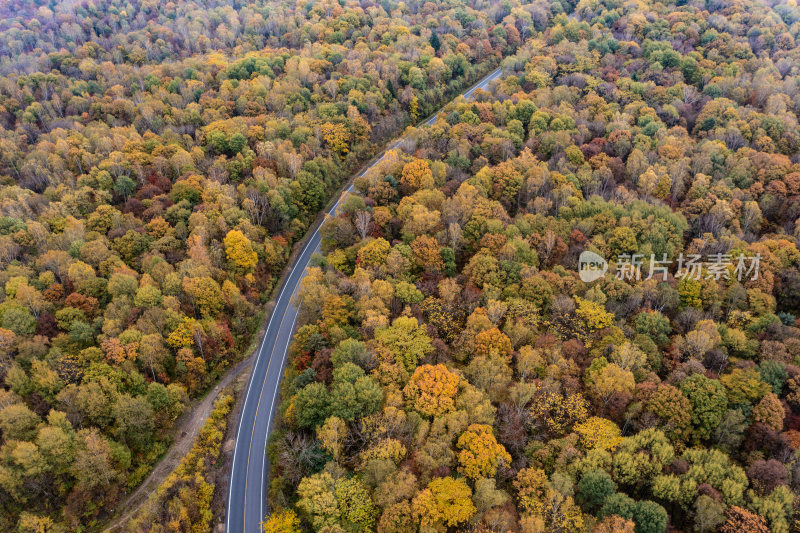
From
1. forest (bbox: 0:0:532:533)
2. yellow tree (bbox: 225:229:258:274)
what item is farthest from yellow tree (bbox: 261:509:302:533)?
yellow tree (bbox: 225:229:258:274)

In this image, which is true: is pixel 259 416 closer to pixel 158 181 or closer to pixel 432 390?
pixel 432 390

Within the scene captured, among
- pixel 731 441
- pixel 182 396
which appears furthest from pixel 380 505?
pixel 731 441

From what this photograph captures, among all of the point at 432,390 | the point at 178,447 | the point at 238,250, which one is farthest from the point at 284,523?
the point at 238,250

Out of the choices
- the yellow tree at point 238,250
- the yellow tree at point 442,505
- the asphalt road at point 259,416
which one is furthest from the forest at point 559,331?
the yellow tree at point 238,250

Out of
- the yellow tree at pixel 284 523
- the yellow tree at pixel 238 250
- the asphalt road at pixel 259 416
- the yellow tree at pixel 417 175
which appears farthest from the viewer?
the yellow tree at pixel 417 175

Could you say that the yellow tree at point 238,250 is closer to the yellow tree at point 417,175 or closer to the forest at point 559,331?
the forest at point 559,331

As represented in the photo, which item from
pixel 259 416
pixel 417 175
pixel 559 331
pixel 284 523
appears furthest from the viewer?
pixel 417 175

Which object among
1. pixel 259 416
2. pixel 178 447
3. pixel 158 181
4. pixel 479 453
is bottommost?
pixel 479 453
